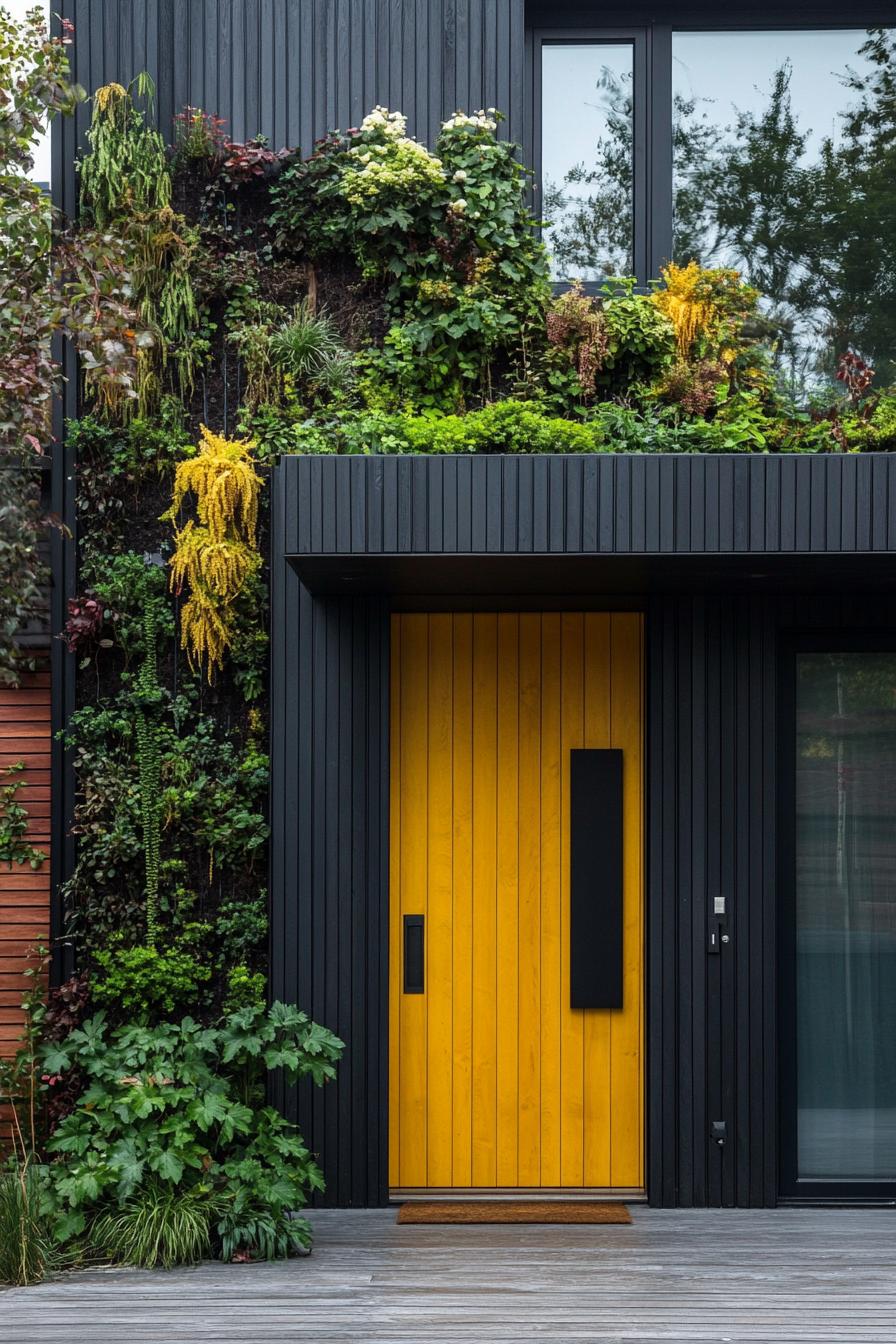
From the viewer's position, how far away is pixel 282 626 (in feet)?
22.0

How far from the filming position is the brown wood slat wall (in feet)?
23.0

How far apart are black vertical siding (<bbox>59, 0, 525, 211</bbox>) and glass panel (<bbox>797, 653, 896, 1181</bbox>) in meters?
3.63

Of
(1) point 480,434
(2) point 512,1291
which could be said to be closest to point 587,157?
(1) point 480,434

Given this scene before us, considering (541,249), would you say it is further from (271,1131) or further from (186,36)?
(271,1131)

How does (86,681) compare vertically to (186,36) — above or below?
below

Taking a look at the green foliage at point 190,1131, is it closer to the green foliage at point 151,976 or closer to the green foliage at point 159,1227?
the green foliage at point 159,1227

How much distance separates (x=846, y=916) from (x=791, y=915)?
1.06ft

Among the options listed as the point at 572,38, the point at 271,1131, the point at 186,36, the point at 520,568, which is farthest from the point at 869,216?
the point at 271,1131

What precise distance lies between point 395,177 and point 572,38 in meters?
1.68

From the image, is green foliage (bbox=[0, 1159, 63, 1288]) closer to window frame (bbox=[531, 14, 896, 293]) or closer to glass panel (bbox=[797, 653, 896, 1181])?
glass panel (bbox=[797, 653, 896, 1181])

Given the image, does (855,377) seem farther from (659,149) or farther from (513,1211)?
(513,1211)

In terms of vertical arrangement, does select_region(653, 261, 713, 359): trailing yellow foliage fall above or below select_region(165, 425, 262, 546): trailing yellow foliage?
above

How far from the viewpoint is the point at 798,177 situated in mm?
7555

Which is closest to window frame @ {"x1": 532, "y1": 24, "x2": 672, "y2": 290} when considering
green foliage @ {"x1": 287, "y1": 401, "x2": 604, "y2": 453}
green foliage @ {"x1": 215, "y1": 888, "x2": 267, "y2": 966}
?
green foliage @ {"x1": 287, "y1": 401, "x2": 604, "y2": 453}
